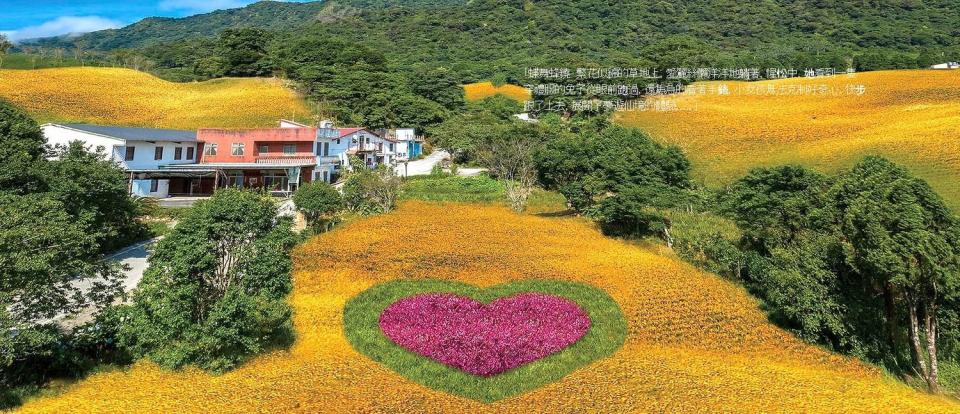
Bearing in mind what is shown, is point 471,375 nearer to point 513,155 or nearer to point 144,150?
point 513,155

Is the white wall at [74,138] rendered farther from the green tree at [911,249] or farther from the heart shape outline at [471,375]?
the green tree at [911,249]

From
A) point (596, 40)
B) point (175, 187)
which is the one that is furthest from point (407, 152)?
point (596, 40)

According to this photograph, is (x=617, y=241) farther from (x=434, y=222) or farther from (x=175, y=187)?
(x=175, y=187)

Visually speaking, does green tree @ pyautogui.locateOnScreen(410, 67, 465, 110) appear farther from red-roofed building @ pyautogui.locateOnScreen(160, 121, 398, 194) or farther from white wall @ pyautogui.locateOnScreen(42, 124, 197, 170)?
white wall @ pyautogui.locateOnScreen(42, 124, 197, 170)

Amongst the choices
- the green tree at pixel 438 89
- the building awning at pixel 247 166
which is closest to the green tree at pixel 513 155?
the building awning at pixel 247 166

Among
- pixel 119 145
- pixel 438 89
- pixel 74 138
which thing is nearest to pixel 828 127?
pixel 438 89
